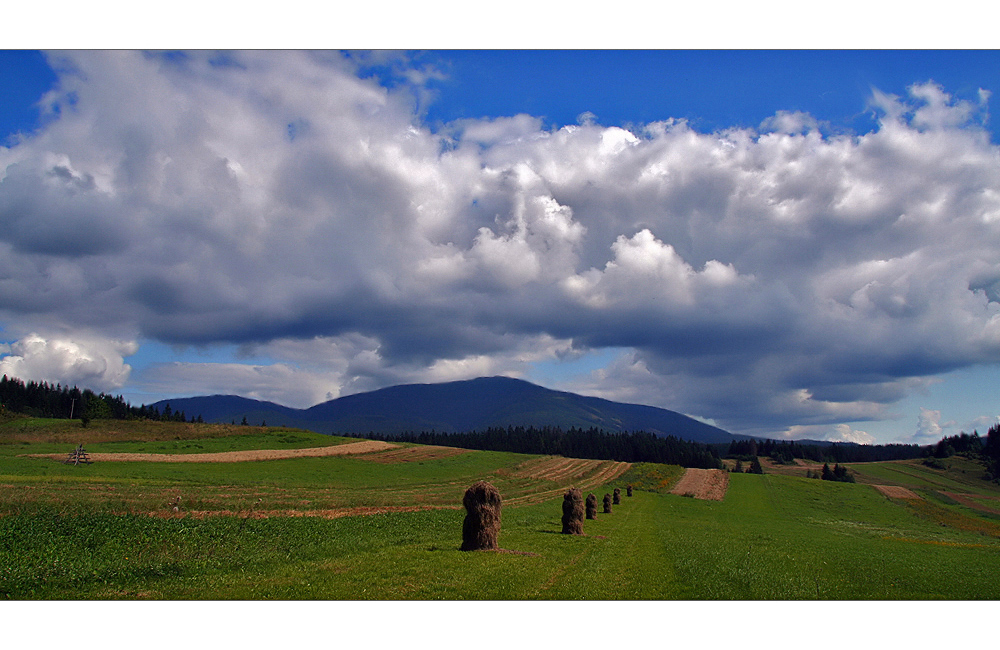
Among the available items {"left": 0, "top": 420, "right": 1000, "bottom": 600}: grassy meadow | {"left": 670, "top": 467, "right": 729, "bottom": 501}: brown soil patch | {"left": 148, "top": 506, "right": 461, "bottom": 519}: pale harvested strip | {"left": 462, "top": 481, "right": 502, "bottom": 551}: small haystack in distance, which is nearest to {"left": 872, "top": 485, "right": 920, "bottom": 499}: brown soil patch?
{"left": 0, "top": 420, "right": 1000, "bottom": 600}: grassy meadow

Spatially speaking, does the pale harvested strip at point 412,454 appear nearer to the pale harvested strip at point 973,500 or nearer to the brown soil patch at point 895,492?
the brown soil patch at point 895,492

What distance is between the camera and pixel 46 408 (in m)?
141

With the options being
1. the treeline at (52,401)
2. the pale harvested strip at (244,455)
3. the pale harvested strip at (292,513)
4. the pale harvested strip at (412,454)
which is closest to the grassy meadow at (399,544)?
the pale harvested strip at (292,513)

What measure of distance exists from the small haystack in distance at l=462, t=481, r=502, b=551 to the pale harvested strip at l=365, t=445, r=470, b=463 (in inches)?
2999

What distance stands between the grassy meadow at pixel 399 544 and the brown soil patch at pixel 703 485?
1346cm

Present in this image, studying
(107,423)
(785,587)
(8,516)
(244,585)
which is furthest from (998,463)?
(107,423)

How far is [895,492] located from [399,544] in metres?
98.0

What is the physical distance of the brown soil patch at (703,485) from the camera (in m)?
89.4

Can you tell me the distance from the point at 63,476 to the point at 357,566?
49.1 meters

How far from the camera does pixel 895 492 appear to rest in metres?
89.9

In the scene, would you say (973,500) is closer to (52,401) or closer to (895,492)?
(895,492)

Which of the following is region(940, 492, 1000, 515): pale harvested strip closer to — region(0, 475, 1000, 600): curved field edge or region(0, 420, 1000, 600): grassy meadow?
region(0, 420, 1000, 600): grassy meadow

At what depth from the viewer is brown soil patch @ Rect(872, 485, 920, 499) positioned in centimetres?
8503

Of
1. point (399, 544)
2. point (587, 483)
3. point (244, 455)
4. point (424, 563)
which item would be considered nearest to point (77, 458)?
point (244, 455)
